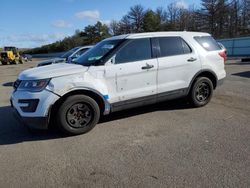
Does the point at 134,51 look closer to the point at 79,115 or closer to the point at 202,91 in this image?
the point at 79,115

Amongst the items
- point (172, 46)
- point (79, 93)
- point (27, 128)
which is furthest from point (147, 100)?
point (27, 128)

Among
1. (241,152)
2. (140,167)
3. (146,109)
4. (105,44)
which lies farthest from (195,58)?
(140,167)

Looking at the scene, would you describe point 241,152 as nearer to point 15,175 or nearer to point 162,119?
point 162,119

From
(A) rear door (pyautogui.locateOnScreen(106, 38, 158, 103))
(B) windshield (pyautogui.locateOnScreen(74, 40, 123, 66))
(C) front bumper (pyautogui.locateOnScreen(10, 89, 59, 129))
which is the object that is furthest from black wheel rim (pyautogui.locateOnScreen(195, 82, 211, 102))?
(C) front bumper (pyautogui.locateOnScreen(10, 89, 59, 129))

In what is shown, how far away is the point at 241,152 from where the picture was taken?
4.09 meters

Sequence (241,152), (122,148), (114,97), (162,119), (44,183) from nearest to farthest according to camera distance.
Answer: (44,183) → (241,152) → (122,148) → (114,97) → (162,119)

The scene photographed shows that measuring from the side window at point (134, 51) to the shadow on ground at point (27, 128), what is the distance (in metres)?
1.37

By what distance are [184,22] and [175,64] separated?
201 feet

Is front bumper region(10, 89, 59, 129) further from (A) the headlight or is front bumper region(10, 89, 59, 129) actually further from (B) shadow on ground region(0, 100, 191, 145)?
(B) shadow on ground region(0, 100, 191, 145)

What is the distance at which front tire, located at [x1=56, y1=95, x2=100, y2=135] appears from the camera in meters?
4.98

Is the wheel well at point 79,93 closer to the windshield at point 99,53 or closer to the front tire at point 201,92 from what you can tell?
the windshield at point 99,53

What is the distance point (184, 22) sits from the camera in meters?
64.0

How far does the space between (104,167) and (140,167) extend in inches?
19.7

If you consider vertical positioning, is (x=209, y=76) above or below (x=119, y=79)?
below
